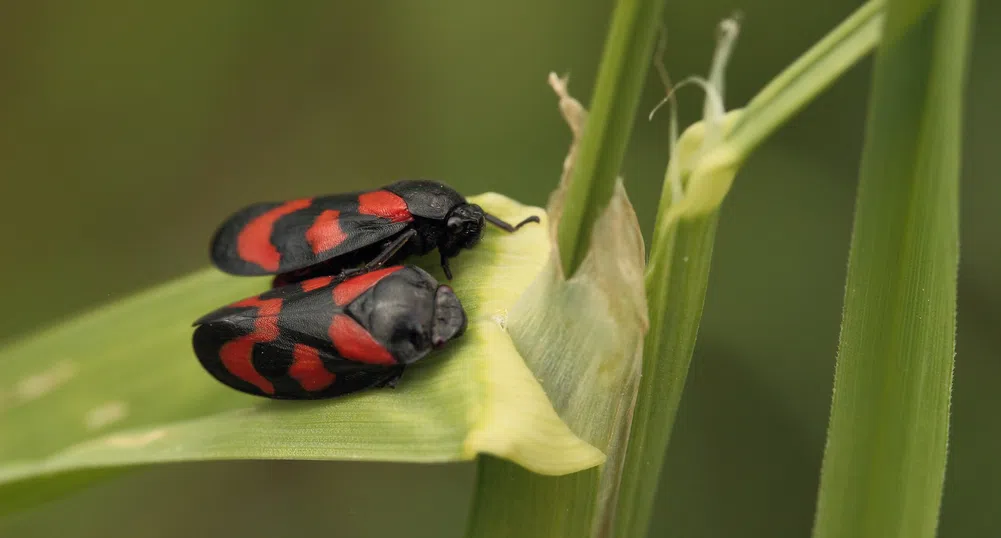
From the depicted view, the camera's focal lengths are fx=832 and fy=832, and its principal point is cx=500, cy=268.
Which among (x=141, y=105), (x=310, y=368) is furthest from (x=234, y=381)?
(x=141, y=105)

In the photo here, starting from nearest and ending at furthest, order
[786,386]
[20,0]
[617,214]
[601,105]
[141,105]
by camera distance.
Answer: [601,105] → [617,214] → [786,386] → [20,0] → [141,105]

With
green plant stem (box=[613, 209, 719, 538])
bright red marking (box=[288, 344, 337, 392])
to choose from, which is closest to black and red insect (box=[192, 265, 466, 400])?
bright red marking (box=[288, 344, 337, 392])

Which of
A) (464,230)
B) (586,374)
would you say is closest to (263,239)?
(464,230)

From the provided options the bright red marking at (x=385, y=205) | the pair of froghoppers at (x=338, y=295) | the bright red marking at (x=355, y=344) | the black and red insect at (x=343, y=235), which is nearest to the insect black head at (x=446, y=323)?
the pair of froghoppers at (x=338, y=295)

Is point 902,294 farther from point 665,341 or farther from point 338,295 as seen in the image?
point 338,295

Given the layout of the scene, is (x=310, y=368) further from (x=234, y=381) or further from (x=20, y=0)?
(x=20, y=0)
